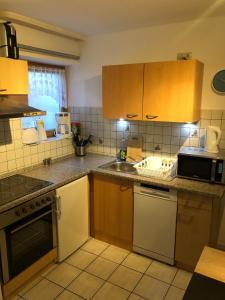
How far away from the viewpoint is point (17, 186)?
2.21 meters

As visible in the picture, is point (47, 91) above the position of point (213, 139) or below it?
above

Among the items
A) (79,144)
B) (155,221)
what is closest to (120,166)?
(79,144)

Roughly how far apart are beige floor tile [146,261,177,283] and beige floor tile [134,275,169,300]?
6cm

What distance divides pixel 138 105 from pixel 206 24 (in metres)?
1.00

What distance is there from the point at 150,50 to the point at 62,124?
1.37 m

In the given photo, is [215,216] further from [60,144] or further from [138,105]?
[60,144]

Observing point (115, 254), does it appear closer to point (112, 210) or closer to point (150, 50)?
point (112, 210)

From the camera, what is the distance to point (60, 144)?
306 centimetres

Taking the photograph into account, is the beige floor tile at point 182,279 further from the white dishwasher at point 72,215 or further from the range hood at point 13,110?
the range hood at point 13,110

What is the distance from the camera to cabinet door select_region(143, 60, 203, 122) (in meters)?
2.25

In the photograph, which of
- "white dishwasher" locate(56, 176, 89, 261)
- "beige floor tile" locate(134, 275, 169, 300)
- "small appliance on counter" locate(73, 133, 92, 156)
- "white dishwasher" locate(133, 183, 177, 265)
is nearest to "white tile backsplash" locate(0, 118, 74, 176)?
"small appliance on counter" locate(73, 133, 92, 156)

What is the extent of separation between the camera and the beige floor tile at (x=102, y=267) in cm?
233

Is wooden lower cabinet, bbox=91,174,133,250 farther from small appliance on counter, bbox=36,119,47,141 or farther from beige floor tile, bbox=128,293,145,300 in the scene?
small appliance on counter, bbox=36,119,47,141

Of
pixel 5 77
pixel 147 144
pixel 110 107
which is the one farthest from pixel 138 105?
pixel 5 77
